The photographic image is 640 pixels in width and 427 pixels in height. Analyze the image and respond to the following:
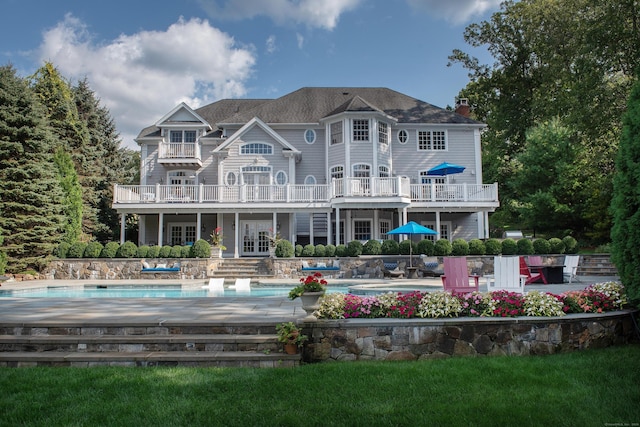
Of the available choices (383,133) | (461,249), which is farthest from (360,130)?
(461,249)

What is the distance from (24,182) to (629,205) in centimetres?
2017

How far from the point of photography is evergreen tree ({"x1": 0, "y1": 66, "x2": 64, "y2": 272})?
17.1 m

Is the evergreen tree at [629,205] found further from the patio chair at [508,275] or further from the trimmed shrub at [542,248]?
the trimmed shrub at [542,248]

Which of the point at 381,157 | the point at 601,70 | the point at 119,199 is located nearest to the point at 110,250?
the point at 119,199

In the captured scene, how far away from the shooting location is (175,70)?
1662cm

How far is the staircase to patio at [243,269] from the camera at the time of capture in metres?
18.1

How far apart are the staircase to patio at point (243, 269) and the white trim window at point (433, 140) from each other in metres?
11.9

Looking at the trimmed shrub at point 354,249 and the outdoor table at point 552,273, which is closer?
the outdoor table at point 552,273

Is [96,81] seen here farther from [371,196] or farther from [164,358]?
[164,358]

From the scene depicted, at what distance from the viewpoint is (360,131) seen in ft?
75.6

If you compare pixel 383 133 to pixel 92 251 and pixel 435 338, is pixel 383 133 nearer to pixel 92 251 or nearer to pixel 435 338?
pixel 92 251

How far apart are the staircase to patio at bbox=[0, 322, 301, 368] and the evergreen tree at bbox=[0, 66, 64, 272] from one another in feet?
44.6

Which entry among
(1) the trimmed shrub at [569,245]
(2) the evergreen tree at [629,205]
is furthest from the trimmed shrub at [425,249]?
(2) the evergreen tree at [629,205]

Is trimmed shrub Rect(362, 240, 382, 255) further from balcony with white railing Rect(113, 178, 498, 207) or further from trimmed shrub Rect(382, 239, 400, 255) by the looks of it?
balcony with white railing Rect(113, 178, 498, 207)
